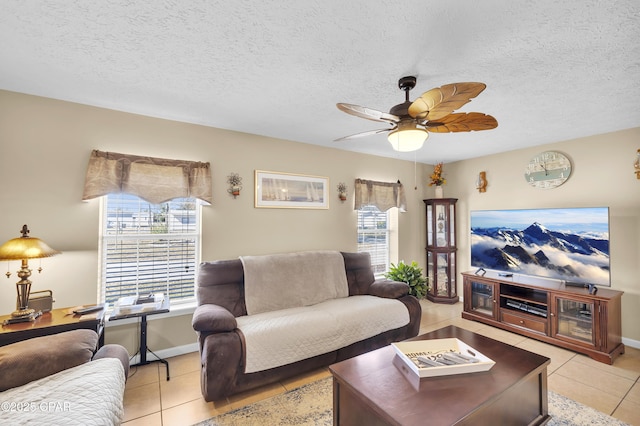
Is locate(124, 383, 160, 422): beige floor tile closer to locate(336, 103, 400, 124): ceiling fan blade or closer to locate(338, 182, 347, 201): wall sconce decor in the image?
locate(336, 103, 400, 124): ceiling fan blade

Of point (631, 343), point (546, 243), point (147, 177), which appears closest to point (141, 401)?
point (147, 177)

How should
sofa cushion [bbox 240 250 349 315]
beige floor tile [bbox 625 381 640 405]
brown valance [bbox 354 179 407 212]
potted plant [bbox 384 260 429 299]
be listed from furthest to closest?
brown valance [bbox 354 179 407 212], potted plant [bbox 384 260 429 299], sofa cushion [bbox 240 250 349 315], beige floor tile [bbox 625 381 640 405]

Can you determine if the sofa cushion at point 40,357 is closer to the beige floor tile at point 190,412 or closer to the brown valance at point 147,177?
the beige floor tile at point 190,412

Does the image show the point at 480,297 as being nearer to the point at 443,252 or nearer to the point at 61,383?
the point at 443,252

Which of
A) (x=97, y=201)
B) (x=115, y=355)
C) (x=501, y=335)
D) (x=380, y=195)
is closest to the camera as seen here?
(x=115, y=355)

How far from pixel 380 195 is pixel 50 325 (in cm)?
392

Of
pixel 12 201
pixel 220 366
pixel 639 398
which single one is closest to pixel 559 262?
pixel 639 398

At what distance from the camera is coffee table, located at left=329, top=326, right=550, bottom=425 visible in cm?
136

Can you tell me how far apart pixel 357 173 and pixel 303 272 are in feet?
5.94

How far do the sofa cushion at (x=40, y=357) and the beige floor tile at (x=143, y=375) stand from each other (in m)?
0.95

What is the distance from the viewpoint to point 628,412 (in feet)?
6.70

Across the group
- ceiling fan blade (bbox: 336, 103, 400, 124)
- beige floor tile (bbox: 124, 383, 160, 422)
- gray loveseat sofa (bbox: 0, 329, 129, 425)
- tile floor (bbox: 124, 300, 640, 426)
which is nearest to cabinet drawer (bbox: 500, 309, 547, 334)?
A: tile floor (bbox: 124, 300, 640, 426)

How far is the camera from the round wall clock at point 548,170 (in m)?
3.57

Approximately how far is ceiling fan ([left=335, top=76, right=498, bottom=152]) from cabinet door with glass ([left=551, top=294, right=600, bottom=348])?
2.53 metres
